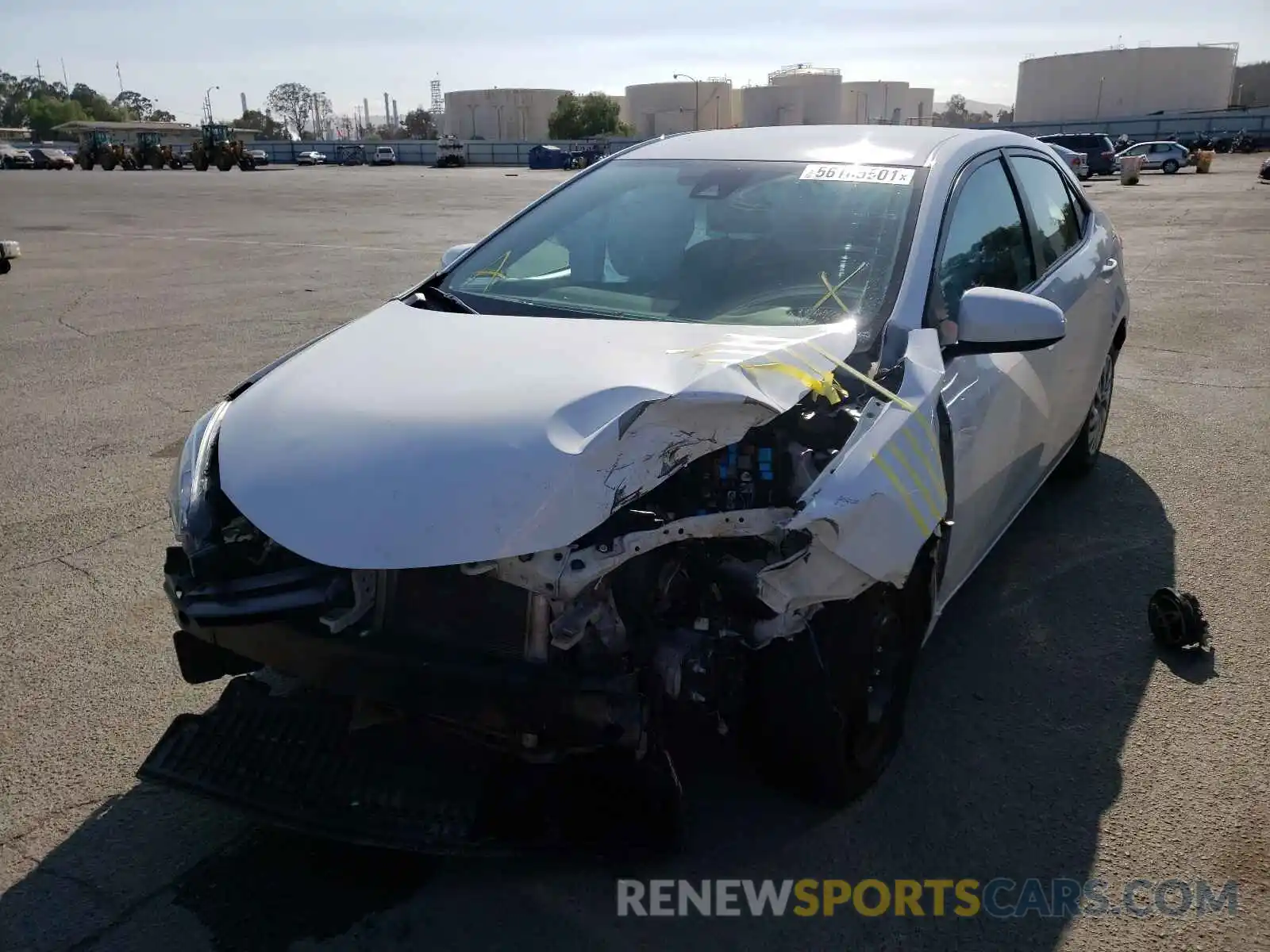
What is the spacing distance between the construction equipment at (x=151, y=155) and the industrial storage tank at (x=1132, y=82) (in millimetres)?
88804

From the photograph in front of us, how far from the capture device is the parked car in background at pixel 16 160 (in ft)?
207

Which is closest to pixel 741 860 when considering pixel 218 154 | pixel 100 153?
pixel 218 154

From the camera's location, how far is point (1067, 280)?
4332 millimetres

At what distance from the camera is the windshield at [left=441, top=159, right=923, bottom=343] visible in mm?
3207

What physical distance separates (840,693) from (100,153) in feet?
237

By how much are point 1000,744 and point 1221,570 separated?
6.01 feet

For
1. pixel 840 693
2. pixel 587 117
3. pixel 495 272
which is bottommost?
pixel 840 693

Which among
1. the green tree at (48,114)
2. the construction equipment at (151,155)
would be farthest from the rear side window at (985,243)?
the green tree at (48,114)

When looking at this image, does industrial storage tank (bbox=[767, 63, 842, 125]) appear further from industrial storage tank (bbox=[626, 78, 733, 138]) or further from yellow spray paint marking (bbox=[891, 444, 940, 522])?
yellow spray paint marking (bbox=[891, 444, 940, 522])

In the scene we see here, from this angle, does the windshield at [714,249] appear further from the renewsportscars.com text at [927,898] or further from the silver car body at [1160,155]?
the silver car body at [1160,155]

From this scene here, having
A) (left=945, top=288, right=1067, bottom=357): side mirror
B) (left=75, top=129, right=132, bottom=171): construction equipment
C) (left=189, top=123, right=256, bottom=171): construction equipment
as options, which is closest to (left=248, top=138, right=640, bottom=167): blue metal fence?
(left=75, top=129, right=132, bottom=171): construction equipment

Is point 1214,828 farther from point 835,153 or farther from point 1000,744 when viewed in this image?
point 835,153

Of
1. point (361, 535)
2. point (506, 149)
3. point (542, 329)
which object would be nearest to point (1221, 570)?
point (542, 329)

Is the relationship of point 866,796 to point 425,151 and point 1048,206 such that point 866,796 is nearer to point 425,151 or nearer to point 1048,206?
point 1048,206
